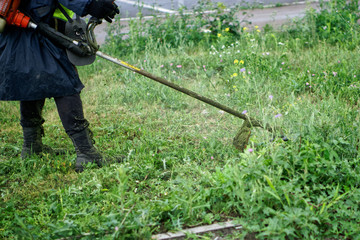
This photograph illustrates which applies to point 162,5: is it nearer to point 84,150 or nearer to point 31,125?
point 31,125

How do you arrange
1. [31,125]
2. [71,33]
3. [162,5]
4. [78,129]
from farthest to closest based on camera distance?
[162,5] < [31,125] < [78,129] < [71,33]

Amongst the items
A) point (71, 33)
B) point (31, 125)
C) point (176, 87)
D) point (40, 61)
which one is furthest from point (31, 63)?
point (176, 87)

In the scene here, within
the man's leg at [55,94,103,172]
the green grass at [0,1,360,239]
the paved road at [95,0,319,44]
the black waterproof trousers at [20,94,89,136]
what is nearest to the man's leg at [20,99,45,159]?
the black waterproof trousers at [20,94,89,136]

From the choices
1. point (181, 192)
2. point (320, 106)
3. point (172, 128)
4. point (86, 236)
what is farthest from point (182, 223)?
point (320, 106)

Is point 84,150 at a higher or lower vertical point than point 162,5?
lower

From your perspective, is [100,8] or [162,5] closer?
[100,8]

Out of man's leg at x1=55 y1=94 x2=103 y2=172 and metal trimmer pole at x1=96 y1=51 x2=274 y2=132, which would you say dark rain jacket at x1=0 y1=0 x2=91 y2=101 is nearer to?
man's leg at x1=55 y1=94 x2=103 y2=172

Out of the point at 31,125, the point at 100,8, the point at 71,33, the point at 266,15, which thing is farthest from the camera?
the point at 266,15

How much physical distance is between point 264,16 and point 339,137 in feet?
18.5

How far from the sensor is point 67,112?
299 cm

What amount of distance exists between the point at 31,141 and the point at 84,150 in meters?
0.56

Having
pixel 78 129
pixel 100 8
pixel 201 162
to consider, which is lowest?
pixel 201 162

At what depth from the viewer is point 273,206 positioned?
240cm

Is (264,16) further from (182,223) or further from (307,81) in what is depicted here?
(182,223)
